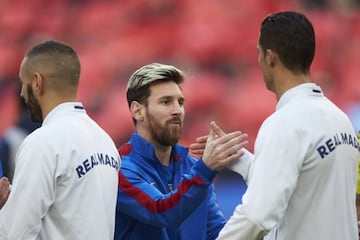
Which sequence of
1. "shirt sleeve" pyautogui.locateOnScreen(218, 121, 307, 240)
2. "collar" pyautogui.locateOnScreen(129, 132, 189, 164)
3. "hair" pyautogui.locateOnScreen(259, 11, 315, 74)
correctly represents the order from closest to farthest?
"shirt sleeve" pyautogui.locateOnScreen(218, 121, 307, 240) < "hair" pyautogui.locateOnScreen(259, 11, 315, 74) < "collar" pyautogui.locateOnScreen(129, 132, 189, 164)

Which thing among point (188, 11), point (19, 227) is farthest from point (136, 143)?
point (188, 11)

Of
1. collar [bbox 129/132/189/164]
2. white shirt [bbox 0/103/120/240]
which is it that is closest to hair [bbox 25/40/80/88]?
white shirt [bbox 0/103/120/240]

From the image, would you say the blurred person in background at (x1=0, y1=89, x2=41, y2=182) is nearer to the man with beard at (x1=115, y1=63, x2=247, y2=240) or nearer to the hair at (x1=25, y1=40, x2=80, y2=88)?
the man with beard at (x1=115, y1=63, x2=247, y2=240)

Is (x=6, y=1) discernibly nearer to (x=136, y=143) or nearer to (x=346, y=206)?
(x=136, y=143)

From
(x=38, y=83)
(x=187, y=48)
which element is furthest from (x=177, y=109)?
(x=187, y=48)

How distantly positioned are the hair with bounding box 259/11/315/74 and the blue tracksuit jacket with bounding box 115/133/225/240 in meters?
0.61

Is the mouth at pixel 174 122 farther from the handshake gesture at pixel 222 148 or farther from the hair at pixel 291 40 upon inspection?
the hair at pixel 291 40

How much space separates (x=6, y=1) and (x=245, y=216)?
20.2 ft

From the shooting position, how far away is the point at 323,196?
4387mm

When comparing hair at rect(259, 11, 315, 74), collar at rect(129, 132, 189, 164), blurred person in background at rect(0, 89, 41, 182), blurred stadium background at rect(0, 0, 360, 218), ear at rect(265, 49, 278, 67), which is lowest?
collar at rect(129, 132, 189, 164)

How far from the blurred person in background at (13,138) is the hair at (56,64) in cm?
363

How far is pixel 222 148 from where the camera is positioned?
185 inches

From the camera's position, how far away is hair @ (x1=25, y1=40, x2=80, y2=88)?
4742mm

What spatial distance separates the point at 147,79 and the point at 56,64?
624 millimetres
